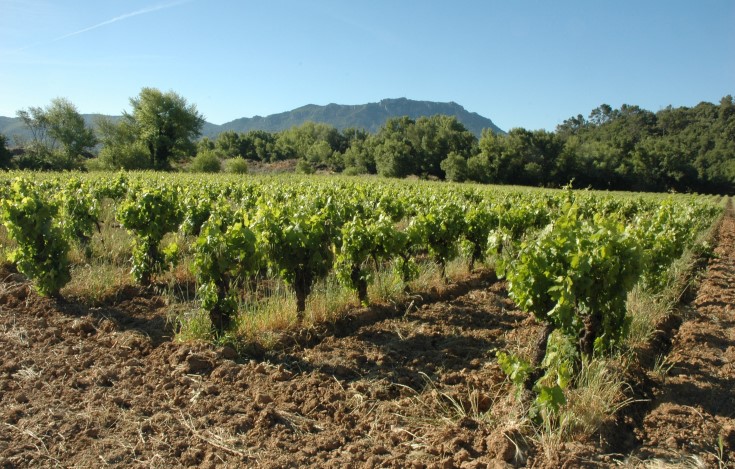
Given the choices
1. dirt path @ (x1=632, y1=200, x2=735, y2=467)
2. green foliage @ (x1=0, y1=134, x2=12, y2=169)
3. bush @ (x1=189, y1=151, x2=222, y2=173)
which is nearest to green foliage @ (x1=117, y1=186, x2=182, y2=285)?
dirt path @ (x1=632, y1=200, x2=735, y2=467)

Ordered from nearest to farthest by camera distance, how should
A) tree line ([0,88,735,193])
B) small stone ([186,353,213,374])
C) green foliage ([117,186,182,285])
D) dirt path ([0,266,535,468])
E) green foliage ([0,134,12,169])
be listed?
dirt path ([0,266,535,468]), small stone ([186,353,213,374]), green foliage ([117,186,182,285]), green foliage ([0,134,12,169]), tree line ([0,88,735,193])

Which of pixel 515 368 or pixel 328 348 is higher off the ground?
pixel 515 368

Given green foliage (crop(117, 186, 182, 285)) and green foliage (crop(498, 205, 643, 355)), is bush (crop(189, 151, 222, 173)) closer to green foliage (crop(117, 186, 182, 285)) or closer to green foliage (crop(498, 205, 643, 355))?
green foliage (crop(117, 186, 182, 285))

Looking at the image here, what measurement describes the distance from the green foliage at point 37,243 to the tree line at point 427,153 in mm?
46901

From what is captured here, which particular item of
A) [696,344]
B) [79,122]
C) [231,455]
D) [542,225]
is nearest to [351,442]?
[231,455]

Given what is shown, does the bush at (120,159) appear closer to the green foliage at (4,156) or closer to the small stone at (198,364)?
the green foliage at (4,156)

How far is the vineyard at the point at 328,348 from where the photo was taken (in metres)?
3.42

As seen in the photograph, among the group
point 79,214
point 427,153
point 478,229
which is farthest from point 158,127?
point 478,229

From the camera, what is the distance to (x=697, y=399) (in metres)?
4.09

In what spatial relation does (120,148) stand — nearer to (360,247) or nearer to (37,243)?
(37,243)

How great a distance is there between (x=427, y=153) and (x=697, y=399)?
213 ft

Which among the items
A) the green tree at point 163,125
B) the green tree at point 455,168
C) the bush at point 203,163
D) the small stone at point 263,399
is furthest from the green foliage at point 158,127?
the small stone at point 263,399

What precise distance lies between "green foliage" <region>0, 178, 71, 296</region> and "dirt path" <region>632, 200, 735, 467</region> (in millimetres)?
6818

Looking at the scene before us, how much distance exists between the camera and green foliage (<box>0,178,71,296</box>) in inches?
248
